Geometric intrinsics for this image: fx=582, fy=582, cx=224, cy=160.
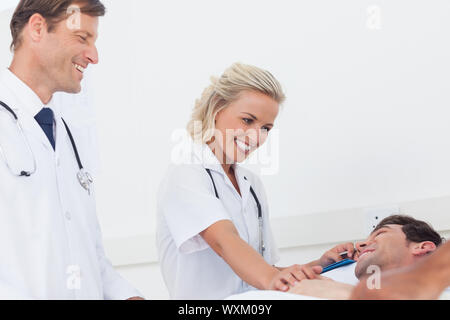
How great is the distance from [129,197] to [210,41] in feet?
2.50

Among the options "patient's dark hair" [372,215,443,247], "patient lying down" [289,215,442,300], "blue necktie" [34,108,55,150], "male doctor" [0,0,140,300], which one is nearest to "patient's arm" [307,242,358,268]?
"patient lying down" [289,215,442,300]

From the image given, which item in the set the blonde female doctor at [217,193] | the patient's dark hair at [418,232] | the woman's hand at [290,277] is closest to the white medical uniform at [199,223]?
the blonde female doctor at [217,193]

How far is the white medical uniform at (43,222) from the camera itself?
4.06ft

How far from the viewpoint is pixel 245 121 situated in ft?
5.71

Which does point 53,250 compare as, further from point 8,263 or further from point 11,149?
point 11,149

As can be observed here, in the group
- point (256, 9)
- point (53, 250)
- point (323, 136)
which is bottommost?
point (53, 250)

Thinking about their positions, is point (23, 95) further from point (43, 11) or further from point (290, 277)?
point (290, 277)

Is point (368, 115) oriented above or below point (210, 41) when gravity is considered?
below

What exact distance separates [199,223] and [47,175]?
0.41m

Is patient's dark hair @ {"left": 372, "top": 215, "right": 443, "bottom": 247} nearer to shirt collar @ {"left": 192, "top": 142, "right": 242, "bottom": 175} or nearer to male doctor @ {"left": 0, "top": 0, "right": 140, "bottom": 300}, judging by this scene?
shirt collar @ {"left": 192, "top": 142, "right": 242, "bottom": 175}

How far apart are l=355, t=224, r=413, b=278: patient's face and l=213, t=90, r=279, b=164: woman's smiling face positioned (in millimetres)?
439

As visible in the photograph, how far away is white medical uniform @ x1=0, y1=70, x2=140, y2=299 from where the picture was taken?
1238mm

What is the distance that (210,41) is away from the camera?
2.36m

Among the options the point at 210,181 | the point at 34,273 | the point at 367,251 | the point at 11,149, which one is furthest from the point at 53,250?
the point at 367,251
